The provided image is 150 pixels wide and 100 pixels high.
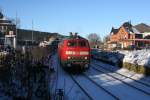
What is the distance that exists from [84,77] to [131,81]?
3.85 meters

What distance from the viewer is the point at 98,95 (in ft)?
59.6

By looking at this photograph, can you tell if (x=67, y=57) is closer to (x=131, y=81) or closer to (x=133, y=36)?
(x=131, y=81)

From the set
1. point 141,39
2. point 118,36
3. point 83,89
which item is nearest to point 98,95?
point 83,89

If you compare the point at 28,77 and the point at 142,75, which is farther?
the point at 142,75

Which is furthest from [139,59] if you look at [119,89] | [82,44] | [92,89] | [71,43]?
[92,89]

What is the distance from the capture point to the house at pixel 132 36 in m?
101

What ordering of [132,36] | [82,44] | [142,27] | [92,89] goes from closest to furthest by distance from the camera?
[92,89], [82,44], [132,36], [142,27]

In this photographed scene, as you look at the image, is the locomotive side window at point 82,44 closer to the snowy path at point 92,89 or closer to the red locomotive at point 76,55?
the red locomotive at point 76,55

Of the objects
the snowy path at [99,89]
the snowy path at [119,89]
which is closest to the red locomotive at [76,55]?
the snowy path at [99,89]

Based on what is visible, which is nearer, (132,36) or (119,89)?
(119,89)

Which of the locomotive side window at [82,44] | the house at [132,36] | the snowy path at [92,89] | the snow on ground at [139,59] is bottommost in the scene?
the snowy path at [92,89]

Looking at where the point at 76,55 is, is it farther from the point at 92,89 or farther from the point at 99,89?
the point at 99,89

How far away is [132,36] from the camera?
10675 cm

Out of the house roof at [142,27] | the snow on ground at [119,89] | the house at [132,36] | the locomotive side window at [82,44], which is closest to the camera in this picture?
the snow on ground at [119,89]
